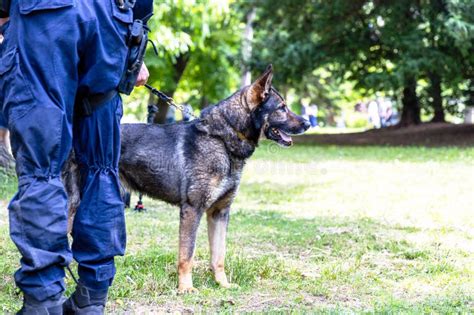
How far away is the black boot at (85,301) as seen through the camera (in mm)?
3139

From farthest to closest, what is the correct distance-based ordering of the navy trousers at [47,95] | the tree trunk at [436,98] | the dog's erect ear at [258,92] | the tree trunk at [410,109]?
the tree trunk at [410,109] < the tree trunk at [436,98] < the dog's erect ear at [258,92] < the navy trousers at [47,95]

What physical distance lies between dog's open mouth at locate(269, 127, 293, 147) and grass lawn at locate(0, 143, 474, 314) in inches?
35.8

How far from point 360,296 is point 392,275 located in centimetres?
70

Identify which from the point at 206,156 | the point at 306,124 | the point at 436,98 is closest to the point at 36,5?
the point at 206,156

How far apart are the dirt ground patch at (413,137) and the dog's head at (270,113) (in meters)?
14.7

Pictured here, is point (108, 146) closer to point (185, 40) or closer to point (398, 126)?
point (185, 40)

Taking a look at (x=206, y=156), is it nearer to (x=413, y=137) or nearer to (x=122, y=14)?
(x=122, y=14)

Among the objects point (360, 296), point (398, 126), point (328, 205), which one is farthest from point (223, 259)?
point (398, 126)

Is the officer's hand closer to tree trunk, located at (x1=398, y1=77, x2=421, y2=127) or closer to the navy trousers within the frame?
the navy trousers

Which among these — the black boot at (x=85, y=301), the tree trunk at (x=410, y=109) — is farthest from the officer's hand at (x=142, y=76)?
the tree trunk at (x=410, y=109)

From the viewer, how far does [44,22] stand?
279 cm

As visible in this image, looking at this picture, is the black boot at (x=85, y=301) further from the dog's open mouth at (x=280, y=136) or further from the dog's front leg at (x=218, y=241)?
the dog's open mouth at (x=280, y=136)

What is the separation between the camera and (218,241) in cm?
480

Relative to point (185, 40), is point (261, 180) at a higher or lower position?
lower
